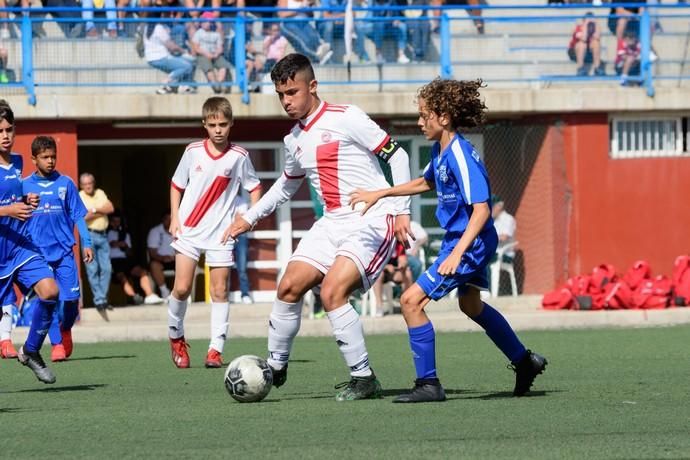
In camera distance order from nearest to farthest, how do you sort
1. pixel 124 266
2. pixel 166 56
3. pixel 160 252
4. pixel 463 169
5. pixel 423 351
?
pixel 463 169, pixel 423 351, pixel 166 56, pixel 124 266, pixel 160 252

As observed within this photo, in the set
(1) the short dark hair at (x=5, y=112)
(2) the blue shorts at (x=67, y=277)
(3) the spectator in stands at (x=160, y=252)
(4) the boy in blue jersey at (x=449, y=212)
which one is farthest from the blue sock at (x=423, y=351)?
(3) the spectator in stands at (x=160, y=252)

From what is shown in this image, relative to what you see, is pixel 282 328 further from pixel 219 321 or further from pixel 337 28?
pixel 337 28

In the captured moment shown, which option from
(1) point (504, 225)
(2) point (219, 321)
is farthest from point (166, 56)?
(2) point (219, 321)

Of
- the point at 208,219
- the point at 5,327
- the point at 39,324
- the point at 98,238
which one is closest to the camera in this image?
the point at 39,324

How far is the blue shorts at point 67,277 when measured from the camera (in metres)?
13.2

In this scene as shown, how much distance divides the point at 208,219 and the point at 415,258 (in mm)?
8466

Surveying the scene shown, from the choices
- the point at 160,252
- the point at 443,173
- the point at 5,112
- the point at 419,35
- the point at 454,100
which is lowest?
the point at 160,252

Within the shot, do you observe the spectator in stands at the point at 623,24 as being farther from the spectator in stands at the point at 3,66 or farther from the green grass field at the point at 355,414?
the green grass field at the point at 355,414

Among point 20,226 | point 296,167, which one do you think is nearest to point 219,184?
point 20,226

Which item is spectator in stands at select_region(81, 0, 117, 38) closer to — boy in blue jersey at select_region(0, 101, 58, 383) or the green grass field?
the green grass field

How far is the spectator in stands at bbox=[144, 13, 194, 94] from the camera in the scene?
20344mm

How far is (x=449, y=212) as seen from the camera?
8.70 metres

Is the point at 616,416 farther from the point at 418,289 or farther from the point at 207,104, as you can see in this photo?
the point at 207,104

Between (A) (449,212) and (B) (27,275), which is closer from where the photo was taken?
(A) (449,212)
